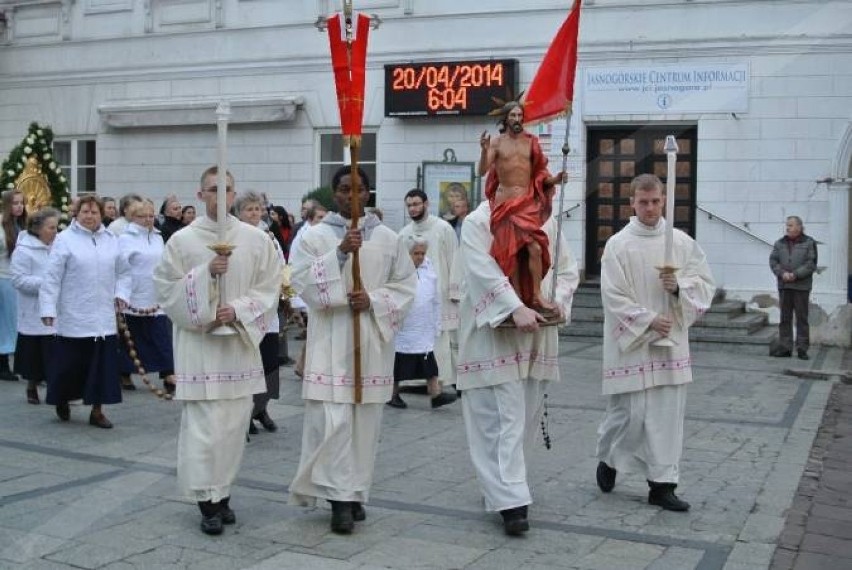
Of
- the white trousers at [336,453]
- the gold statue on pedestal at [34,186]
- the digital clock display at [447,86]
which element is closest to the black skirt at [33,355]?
the white trousers at [336,453]

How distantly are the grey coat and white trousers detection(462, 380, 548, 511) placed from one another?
9.00m

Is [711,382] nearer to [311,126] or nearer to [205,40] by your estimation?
[311,126]

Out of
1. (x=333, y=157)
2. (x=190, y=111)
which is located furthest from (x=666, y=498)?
(x=190, y=111)

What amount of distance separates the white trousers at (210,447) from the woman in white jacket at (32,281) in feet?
16.0

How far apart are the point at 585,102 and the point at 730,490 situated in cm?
1056

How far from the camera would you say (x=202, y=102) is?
19.2 metres

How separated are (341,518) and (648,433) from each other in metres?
1.86

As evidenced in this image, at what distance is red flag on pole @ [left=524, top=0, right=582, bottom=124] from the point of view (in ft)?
21.5

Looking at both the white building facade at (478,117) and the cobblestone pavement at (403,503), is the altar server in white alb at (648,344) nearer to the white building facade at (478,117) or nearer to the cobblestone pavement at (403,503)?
the cobblestone pavement at (403,503)

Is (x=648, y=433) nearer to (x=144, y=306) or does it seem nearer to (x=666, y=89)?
(x=144, y=306)

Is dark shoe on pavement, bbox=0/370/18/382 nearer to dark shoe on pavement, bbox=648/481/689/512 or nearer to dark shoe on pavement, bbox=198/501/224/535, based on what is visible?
dark shoe on pavement, bbox=198/501/224/535

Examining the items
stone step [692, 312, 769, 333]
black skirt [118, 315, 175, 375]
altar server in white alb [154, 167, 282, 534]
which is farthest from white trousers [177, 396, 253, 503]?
stone step [692, 312, 769, 333]

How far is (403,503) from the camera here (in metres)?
6.49

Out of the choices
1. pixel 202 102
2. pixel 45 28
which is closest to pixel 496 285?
pixel 202 102
